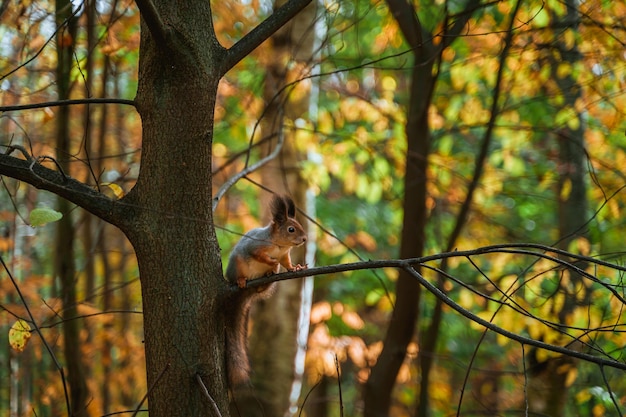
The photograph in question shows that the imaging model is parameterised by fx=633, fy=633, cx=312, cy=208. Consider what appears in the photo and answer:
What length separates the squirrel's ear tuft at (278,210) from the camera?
2711mm

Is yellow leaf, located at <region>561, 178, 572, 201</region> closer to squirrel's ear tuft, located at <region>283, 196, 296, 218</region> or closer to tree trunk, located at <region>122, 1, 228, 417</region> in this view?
squirrel's ear tuft, located at <region>283, 196, 296, 218</region>

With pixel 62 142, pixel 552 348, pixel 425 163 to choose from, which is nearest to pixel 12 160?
pixel 552 348

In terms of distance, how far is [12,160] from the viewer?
5.24 ft

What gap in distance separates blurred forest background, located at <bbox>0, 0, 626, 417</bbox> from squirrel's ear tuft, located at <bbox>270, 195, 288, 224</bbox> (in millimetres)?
257

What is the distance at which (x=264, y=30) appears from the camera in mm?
1777

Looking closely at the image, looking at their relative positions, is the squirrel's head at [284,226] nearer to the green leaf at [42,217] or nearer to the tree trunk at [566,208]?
the green leaf at [42,217]

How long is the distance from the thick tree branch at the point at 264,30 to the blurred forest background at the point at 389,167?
186mm

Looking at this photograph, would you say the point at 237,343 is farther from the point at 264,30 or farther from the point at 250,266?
the point at 264,30

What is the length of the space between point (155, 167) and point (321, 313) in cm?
497

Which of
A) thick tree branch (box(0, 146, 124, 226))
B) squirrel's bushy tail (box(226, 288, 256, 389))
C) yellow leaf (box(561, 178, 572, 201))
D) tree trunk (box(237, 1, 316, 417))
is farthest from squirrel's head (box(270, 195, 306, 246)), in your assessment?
yellow leaf (box(561, 178, 572, 201))

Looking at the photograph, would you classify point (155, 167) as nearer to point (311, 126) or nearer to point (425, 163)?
point (425, 163)

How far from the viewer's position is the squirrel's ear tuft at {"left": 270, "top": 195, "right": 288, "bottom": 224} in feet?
8.89

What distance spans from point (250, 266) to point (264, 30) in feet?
3.47

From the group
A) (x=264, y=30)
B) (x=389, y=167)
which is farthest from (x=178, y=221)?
(x=389, y=167)
